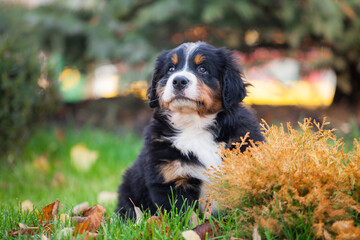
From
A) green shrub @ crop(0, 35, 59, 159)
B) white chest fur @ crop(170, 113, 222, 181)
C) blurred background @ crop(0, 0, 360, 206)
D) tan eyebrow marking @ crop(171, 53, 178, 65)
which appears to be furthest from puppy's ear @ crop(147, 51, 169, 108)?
green shrub @ crop(0, 35, 59, 159)

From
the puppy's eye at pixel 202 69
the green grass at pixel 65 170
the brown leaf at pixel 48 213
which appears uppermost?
the puppy's eye at pixel 202 69

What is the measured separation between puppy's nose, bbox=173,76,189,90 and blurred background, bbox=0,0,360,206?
1.89m

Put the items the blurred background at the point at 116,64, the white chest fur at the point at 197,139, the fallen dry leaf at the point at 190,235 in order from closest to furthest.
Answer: the fallen dry leaf at the point at 190,235
the white chest fur at the point at 197,139
the blurred background at the point at 116,64

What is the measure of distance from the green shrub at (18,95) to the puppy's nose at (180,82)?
2.52m

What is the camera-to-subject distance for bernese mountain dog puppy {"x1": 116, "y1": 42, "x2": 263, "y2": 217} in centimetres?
257

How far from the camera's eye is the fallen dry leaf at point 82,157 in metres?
4.89

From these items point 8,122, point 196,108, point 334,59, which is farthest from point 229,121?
point 334,59

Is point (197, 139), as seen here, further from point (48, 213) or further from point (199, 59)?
point (48, 213)

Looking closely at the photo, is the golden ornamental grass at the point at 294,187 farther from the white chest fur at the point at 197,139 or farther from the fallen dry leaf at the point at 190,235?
the white chest fur at the point at 197,139

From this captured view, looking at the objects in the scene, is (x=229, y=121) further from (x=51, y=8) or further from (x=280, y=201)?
(x=51, y=8)

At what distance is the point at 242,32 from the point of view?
629 centimetres

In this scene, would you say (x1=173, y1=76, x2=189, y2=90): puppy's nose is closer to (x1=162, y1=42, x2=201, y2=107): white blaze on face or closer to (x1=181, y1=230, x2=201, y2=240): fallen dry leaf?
(x1=162, y1=42, x2=201, y2=107): white blaze on face

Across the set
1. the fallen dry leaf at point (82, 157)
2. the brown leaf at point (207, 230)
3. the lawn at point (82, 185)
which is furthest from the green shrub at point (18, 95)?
the brown leaf at point (207, 230)

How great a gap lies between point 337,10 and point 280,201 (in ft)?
14.7
